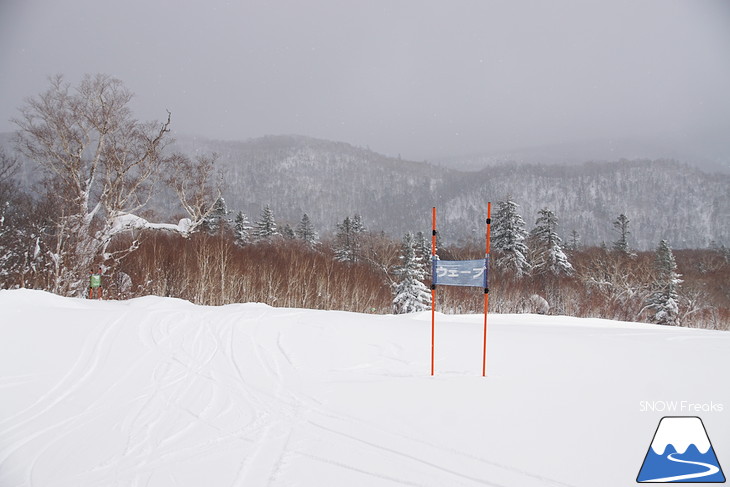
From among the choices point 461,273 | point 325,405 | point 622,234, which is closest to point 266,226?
point 622,234

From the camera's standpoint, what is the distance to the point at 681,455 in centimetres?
364

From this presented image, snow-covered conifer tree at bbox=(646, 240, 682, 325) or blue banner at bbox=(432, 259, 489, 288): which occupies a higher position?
blue banner at bbox=(432, 259, 489, 288)

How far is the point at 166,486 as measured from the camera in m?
3.15

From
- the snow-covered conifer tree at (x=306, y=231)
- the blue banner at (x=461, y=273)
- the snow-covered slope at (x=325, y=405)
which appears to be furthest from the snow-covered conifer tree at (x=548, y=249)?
the blue banner at (x=461, y=273)

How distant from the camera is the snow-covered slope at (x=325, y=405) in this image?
339 cm

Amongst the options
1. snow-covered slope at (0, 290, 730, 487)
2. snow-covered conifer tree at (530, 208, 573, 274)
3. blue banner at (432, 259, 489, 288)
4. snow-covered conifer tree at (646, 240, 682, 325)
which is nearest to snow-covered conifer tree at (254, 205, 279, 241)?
snow-covered conifer tree at (530, 208, 573, 274)

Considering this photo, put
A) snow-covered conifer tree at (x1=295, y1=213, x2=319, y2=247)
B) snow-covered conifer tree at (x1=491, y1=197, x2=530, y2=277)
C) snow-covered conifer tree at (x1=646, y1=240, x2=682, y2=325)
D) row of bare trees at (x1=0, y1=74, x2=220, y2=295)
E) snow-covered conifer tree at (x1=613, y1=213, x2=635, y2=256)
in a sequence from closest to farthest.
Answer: row of bare trees at (x1=0, y1=74, x2=220, y2=295)
snow-covered conifer tree at (x1=646, y1=240, x2=682, y2=325)
snow-covered conifer tree at (x1=491, y1=197, x2=530, y2=277)
snow-covered conifer tree at (x1=613, y1=213, x2=635, y2=256)
snow-covered conifer tree at (x1=295, y1=213, x2=319, y2=247)

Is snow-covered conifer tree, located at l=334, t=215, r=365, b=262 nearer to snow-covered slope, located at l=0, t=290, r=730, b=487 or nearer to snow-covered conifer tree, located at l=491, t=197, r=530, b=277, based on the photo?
snow-covered conifer tree, located at l=491, t=197, r=530, b=277

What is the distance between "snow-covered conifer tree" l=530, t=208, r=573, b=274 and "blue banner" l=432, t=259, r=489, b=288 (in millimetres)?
35378

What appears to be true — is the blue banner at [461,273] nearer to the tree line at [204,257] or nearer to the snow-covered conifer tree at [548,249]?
the tree line at [204,257]

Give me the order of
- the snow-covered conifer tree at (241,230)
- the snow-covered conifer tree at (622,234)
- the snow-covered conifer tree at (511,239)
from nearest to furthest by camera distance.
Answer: the snow-covered conifer tree at (511,239) < the snow-covered conifer tree at (241,230) < the snow-covered conifer tree at (622,234)

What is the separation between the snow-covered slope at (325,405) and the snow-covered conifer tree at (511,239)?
30.3 m

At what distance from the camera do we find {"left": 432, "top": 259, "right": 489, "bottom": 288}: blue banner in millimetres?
6004

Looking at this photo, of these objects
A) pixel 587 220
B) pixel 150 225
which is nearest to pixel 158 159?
pixel 150 225
